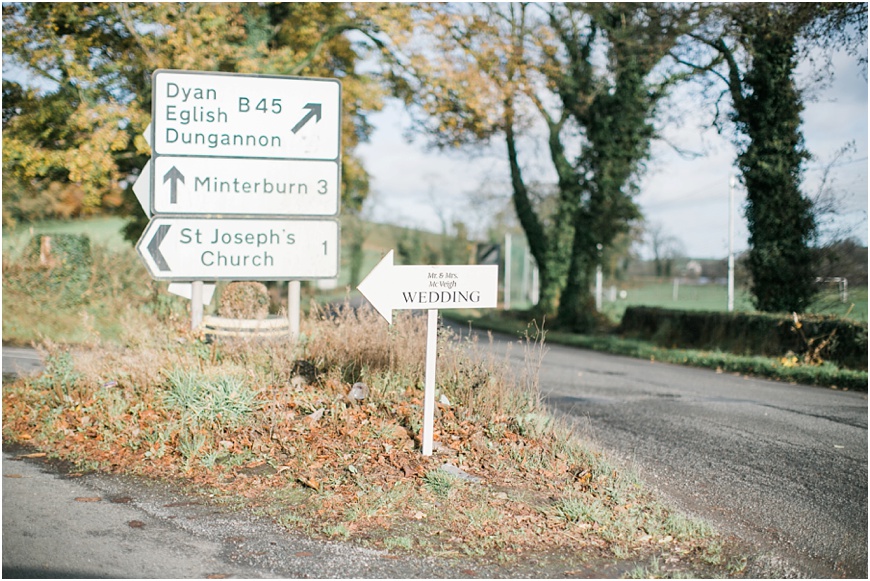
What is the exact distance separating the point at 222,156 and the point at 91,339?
405 centimetres

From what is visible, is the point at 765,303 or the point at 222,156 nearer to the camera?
the point at 222,156

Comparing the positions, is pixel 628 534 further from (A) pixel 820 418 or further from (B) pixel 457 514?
(A) pixel 820 418

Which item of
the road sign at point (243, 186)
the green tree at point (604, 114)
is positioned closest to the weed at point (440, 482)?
the road sign at point (243, 186)

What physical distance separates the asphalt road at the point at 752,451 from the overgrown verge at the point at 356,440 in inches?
23.4

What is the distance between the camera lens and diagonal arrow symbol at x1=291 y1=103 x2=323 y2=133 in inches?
330

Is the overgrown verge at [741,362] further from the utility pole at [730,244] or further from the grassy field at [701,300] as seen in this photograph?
the utility pole at [730,244]

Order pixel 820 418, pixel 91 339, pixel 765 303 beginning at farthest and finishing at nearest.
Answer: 1. pixel 765 303
2. pixel 91 339
3. pixel 820 418

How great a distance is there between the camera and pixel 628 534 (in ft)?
16.7

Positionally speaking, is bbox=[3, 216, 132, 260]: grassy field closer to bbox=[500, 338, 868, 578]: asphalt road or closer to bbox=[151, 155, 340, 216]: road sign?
bbox=[151, 155, 340, 216]: road sign

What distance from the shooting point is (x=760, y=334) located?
16.3 metres

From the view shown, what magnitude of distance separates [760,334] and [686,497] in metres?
11.2

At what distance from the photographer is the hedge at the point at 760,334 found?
562 inches

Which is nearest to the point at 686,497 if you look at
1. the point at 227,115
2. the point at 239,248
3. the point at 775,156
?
the point at 239,248

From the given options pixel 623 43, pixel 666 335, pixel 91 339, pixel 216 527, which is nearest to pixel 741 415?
pixel 216 527
